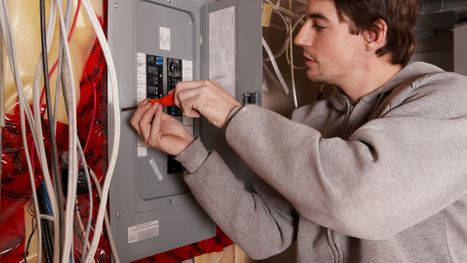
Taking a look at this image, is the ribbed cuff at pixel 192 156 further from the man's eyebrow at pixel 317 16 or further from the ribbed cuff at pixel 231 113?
the man's eyebrow at pixel 317 16

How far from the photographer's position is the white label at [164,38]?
0.86 meters

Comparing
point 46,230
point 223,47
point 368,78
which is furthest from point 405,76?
point 46,230

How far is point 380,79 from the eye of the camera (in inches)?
35.7

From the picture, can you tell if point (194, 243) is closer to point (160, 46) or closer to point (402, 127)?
point (160, 46)

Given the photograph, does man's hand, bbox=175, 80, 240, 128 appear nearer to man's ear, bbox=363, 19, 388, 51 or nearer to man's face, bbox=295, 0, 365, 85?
man's face, bbox=295, 0, 365, 85

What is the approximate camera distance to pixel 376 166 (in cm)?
57

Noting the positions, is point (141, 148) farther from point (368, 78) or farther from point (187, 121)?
point (368, 78)

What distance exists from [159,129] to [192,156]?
0.10 metres

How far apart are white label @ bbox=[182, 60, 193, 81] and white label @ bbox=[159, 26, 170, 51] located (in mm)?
63

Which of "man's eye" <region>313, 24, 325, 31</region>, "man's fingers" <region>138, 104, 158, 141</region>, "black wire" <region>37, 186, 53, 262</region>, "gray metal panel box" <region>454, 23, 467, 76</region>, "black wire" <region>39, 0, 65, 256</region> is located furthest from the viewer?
"gray metal panel box" <region>454, 23, 467, 76</region>

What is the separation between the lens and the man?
575mm

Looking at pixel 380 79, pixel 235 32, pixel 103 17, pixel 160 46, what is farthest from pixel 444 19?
pixel 103 17

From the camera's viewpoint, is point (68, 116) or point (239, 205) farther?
point (239, 205)

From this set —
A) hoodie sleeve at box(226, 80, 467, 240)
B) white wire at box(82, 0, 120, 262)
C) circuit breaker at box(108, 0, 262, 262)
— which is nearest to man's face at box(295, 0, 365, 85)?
circuit breaker at box(108, 0, 262, 262)
